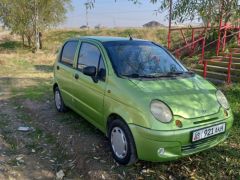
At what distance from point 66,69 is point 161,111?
281 cm

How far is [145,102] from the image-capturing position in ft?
13.2

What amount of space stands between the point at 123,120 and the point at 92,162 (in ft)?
2.87

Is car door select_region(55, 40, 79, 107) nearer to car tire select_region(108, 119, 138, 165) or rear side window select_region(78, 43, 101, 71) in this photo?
rear side window select_region(78, 43, 101, 71)

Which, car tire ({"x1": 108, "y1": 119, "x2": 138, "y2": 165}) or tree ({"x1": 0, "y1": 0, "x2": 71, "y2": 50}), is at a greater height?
tree ({"x1": 0, "y1": 0, "x2": 71, "y2": 50})

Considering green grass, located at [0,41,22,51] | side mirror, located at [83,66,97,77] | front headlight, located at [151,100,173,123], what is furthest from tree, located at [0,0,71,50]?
front headlight, located at [151,100,173,123]

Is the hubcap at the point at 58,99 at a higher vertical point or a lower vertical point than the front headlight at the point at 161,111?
lower

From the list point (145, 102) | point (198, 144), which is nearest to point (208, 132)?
point (198, 144)

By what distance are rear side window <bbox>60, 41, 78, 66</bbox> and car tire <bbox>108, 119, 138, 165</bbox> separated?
6.73 ft

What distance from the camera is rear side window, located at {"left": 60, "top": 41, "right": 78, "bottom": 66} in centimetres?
607

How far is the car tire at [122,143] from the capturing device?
164 inches

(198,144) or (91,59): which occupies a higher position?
(91,59)

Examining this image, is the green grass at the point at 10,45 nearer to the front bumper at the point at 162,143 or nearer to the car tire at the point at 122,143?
the car tire at the point at 122,143

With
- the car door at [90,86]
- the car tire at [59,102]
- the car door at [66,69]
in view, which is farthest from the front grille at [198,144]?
the car tire at [59,102]

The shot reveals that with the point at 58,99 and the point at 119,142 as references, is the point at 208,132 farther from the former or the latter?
the point at 58,99
